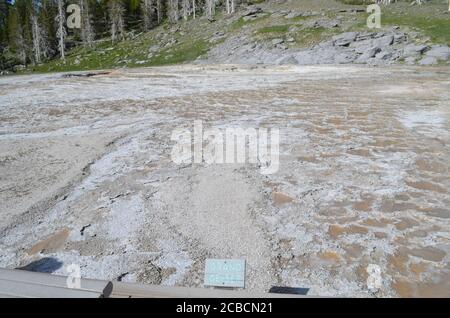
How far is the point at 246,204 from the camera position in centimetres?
492

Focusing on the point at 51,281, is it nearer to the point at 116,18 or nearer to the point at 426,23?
the point at 426,23

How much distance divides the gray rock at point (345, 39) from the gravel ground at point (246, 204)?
27291 millimetres

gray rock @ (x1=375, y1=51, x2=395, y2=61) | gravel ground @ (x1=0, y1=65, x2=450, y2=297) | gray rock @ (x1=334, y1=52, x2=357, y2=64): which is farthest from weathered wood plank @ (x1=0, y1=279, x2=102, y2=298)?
gray rock @ (x1=375, y1=51, x2=395, y2=61)

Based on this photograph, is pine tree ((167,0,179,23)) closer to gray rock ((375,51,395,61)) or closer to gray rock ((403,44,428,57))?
gray rock ((375,51,395,61))

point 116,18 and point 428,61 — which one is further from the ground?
point 116,18

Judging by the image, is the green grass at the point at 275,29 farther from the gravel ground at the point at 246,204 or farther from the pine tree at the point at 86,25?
the gravel ground at the point at 246,204

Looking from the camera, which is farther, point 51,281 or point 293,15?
point 293,15

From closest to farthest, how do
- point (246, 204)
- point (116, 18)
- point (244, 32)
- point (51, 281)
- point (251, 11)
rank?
point (51, 281) < point (246, 204) < point (244, 32) < point (251, 11) < point (116, 18)

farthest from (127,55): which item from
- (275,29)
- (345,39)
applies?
(345,39)

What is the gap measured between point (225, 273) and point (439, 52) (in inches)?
1218

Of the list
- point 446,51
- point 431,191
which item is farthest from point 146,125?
point 446,51

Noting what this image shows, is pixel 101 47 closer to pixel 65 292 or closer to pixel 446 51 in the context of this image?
pixel 446 51

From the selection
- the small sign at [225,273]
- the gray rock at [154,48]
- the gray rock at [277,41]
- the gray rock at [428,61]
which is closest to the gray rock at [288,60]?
the gray rock at [277,41]

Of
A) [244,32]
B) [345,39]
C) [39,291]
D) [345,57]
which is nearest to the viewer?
[39,291]
